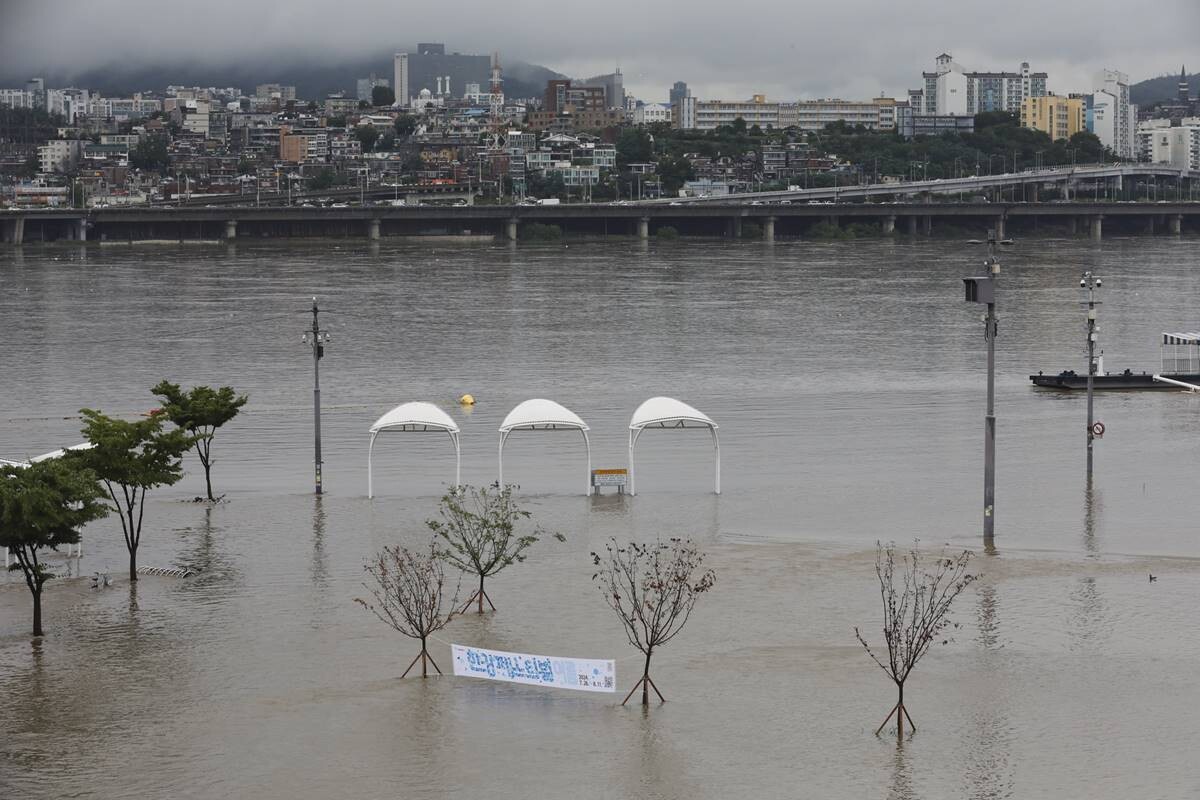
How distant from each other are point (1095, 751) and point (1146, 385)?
2475 cm

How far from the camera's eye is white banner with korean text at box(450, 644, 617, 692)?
1417 centimetres

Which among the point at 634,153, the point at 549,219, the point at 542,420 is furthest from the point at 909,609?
the point at 634,153

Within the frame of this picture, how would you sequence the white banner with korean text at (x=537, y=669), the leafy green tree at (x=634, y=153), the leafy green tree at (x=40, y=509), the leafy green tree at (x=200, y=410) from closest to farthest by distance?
the white banner with korean text at (x=537, y=669)
the leafy green tree at (x=40, y=509)
the leafy green tree at (x=200, y=410)
the leafy green tree at (x=634, y=153)

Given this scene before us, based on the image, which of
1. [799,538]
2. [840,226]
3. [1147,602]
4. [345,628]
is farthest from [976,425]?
[840,226]

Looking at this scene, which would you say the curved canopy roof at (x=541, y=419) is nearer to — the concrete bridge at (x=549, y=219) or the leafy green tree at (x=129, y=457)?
the leafy green tree at (x=129, y=457)

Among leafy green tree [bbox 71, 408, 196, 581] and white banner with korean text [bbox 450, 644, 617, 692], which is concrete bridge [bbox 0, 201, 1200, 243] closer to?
leafy green tree [bbox 71, 408, 196, 581]

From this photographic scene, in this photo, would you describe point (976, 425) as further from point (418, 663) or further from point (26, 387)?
point (26, 387)

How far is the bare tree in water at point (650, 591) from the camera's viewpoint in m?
14.0

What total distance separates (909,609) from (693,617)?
199cm

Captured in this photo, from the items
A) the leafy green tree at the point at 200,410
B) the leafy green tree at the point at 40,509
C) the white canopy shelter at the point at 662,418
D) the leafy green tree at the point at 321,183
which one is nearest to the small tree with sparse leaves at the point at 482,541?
the leafy green tree at the point at 40,509

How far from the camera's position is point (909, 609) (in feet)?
52.9

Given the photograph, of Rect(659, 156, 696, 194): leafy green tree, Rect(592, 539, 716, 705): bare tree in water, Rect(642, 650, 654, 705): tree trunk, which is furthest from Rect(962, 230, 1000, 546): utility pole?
Rect(659, 156, 696, 194): leafy green tree

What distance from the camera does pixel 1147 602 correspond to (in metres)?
17.1

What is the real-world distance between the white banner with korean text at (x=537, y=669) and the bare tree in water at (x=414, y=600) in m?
0.33
